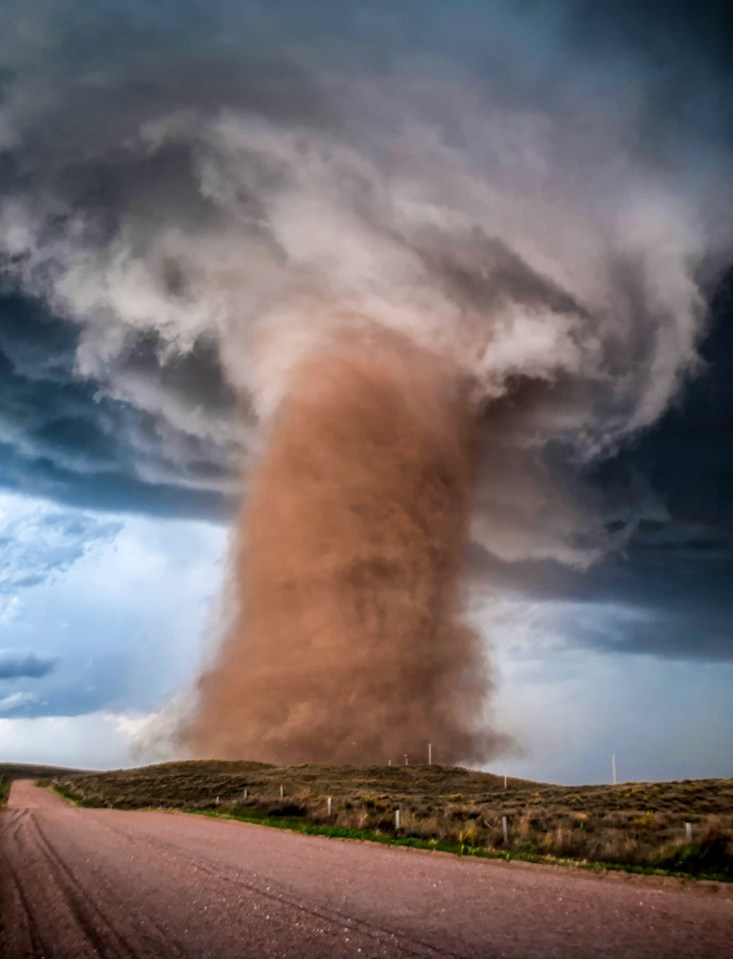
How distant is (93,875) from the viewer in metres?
11.8

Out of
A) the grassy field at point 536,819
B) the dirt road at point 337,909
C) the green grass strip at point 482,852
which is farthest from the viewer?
the grassy field at point 536,819

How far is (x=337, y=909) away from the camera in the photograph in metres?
8.24

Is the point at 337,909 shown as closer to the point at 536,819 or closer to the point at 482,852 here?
the point at 482,852

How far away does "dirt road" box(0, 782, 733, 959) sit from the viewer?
21.9 feet

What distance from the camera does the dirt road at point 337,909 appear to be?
668cm

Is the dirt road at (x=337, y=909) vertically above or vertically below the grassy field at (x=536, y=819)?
above

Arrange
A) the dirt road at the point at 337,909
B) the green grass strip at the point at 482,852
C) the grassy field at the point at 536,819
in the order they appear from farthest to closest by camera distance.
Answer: the grassy field at the point at 536,819, the green grass strip at the point at 482,852, the dirt road at the point at 337,909

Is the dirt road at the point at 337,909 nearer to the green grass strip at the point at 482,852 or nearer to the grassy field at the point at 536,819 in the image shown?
the green grass strip at the point at 482,852

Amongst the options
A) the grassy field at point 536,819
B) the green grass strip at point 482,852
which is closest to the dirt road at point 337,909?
the green grass strip at point 482,852

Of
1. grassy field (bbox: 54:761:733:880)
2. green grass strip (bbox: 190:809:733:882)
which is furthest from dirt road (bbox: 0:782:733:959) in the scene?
grassy field (bbox: 54:761:733:880)

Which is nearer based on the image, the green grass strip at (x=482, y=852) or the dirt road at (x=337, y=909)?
the dirt road at (x=337, y=909)

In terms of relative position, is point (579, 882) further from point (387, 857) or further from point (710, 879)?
point (387, 857)

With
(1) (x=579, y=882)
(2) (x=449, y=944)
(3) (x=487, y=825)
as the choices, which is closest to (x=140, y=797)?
(3) (x=487, y=825)

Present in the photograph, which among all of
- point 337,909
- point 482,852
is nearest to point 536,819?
point 482,852
